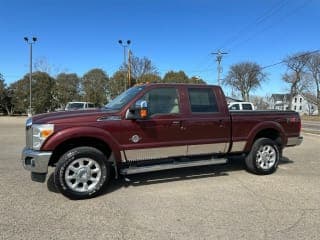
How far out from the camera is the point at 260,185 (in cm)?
696

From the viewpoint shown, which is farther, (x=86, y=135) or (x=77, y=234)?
(x=86, y=135)

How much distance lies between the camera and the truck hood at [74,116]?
602 cm

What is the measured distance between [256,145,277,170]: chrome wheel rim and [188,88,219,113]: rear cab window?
4.85 feet

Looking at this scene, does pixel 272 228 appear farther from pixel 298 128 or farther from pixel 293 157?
pixel 293 157

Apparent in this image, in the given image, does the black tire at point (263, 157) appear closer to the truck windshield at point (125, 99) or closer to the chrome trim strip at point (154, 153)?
the chrome trim strip at point (154, 153)

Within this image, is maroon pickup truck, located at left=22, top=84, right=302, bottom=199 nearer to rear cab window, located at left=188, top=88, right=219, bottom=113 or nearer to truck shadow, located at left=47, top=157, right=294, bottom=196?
rear cab window, located at left=188, top=88, right=219, bottom=113

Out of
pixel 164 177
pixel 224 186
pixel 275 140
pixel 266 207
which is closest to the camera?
pixel 266 207

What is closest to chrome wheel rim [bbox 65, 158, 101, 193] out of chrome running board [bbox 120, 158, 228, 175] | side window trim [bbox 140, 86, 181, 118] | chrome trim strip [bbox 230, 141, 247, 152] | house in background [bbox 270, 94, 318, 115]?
chrome running board [bbox 120, 158, 228, 175]

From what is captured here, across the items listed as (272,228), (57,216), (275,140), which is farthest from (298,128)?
(57,216)

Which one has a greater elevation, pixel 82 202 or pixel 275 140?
pixel 275 140

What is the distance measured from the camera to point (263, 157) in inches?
313

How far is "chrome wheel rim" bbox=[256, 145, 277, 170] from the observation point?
7902 millimetres

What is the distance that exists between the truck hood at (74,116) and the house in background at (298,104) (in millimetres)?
87282

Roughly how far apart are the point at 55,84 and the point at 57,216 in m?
57.7
